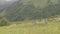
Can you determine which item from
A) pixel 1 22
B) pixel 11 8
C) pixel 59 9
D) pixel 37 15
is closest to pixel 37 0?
pixel 37 15

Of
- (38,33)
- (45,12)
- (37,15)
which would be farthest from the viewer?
(37,15)

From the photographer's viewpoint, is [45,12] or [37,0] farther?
[45,12]

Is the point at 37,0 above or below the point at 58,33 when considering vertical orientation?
above

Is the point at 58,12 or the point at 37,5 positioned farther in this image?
the point at 58,12

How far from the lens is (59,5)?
45844 millimetres

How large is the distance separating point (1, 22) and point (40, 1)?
1241cm

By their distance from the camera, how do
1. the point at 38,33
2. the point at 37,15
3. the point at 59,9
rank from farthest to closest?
the point at 59,9 → the point at 37,15 → the point at 38,33

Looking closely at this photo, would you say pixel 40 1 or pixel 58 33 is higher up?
pixel 40 1

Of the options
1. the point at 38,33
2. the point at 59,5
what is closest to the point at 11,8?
the point at 59,5

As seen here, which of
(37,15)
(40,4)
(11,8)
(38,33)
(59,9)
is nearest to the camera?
(38,33)

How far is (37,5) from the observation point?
92.8ft

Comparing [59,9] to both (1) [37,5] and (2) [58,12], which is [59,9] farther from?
(1) [37,5]

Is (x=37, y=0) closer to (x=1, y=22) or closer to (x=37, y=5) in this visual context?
(x=37, y=5)

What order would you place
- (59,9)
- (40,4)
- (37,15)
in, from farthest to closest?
(59,9) < (37,15) < (40,4)
